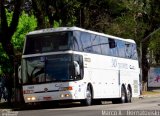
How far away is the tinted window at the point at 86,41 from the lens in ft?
98.3

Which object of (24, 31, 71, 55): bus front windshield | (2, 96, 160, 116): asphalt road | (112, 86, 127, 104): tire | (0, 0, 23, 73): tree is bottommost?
(2, 96, 160, 116): asphalt road

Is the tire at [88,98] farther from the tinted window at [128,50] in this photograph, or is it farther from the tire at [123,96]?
the tinted window at [128,50]

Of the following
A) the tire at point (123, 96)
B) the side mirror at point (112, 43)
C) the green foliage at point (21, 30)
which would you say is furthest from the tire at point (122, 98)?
the green foliage at point (21, 30)

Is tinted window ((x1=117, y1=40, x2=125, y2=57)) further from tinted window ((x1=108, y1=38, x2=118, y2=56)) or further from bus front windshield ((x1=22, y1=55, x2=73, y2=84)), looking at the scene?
bus front windshield ((x1=22, y1=55, x2=73, y2=84))

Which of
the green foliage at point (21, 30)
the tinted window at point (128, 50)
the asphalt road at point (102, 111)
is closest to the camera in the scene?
the asphalt road at point (102, 111)

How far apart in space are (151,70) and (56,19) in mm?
27323

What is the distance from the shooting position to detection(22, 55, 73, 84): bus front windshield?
2825 cm

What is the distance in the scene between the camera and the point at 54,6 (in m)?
39.8

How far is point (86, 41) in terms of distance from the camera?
30.4 metres

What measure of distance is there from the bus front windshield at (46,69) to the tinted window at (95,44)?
11.1 feet

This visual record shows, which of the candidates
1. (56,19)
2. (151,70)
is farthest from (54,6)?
(151,70)

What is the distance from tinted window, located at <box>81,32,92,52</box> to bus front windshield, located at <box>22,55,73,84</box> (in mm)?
2054

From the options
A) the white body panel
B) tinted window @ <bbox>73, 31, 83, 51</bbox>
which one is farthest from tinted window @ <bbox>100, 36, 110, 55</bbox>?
tinted window @ <bbox>73, 31, 83, 51</bbox>

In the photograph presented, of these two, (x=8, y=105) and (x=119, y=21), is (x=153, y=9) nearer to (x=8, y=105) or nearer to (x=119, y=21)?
(x=119, y=21)
